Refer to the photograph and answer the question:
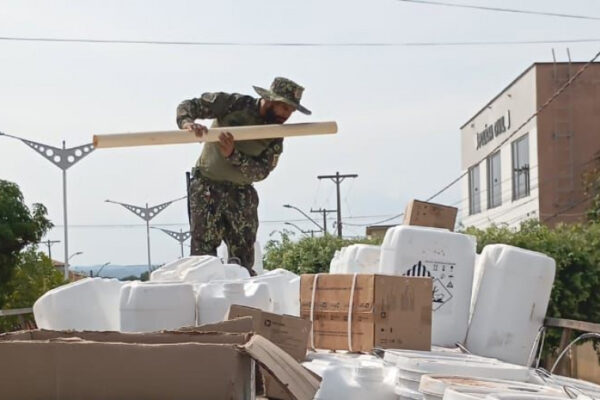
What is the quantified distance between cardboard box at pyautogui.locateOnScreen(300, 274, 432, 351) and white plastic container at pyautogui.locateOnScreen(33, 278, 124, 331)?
1.07m

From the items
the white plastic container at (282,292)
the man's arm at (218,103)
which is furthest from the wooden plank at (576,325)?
the man's arm at (218,103)

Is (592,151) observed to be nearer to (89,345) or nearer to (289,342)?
(289,342)

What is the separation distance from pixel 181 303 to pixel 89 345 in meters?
1.83

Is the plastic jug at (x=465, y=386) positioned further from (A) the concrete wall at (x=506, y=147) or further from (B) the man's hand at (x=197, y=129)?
(A) the concrete wall at (x=506, y=147)

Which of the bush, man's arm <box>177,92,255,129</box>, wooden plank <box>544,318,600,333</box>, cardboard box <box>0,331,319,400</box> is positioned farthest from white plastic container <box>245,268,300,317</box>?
the bush

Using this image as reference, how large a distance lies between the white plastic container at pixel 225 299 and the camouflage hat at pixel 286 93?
164 centimetres

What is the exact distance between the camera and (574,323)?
13.5 ft

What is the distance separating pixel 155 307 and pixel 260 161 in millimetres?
1911

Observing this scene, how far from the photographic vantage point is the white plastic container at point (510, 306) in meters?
4.77

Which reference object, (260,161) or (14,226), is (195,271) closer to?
(260,161)

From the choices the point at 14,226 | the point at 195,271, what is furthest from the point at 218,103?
the point at 14,226

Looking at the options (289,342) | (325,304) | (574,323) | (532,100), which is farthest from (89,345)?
(532,100)

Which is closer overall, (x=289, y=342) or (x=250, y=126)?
(x=289, y=342)

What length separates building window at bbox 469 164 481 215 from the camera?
Answer: 3078 cm
